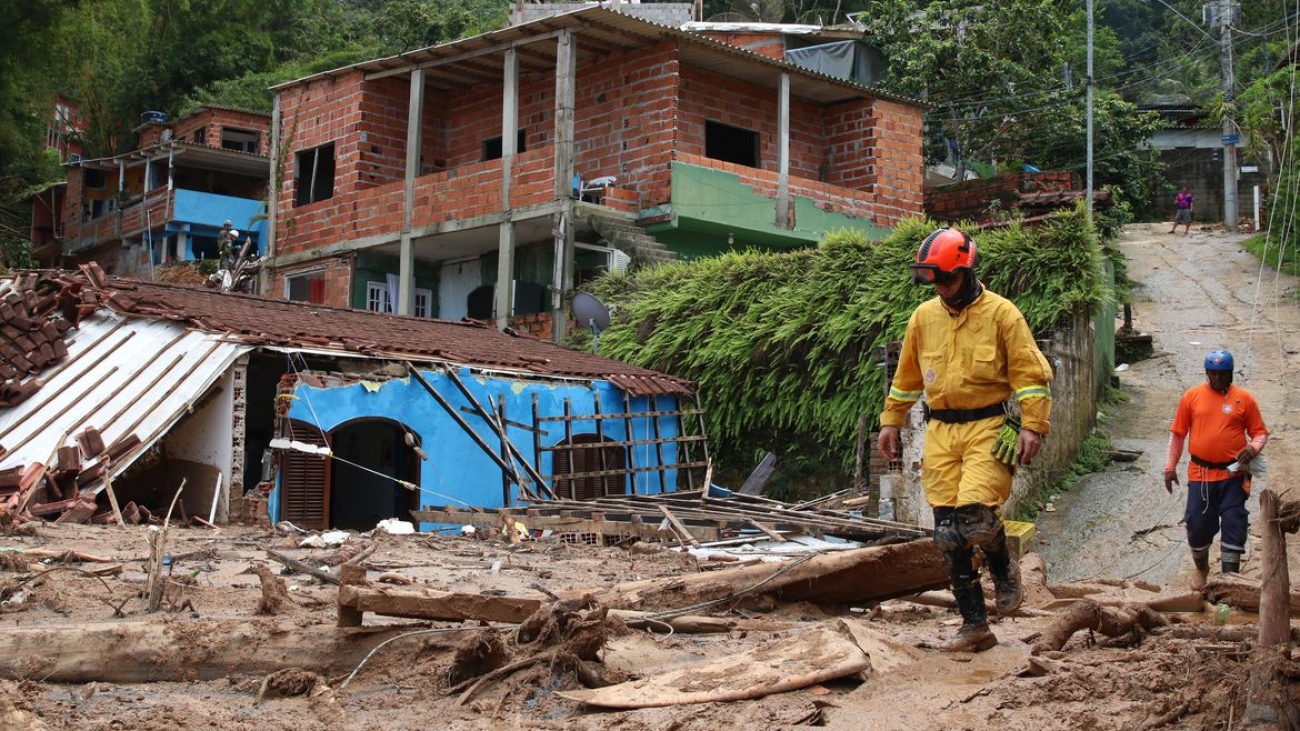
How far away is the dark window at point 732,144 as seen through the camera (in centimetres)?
2800

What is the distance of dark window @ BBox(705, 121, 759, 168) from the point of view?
28000 mm

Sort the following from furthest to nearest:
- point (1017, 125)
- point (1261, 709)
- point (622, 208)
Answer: point (1017, 125), point (622, 208), point (1261, 709)

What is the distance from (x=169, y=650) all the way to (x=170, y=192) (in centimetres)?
3628

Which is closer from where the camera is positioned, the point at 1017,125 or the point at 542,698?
the point at 542,698

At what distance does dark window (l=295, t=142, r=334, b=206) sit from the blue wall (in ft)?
40.6

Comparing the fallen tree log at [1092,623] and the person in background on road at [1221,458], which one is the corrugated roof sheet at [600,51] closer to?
the person in background on road at [1221,458]

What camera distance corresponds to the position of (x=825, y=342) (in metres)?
19.8

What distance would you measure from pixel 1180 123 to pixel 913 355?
41166 mm

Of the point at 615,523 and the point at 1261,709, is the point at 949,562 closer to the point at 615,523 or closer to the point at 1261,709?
the point at 1261,709

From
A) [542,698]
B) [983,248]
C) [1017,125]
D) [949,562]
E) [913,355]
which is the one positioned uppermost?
[1017,125]

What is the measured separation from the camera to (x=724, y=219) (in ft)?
85.0

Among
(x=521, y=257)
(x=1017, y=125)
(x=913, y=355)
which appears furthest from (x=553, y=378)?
(x=1017, y=125)

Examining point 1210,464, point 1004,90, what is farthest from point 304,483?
point 1004,90

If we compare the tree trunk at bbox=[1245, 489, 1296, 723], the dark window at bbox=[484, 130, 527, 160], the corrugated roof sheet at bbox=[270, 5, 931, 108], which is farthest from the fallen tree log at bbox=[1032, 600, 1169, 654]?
the dark window at bbox=[484, 130, 527, 160]
